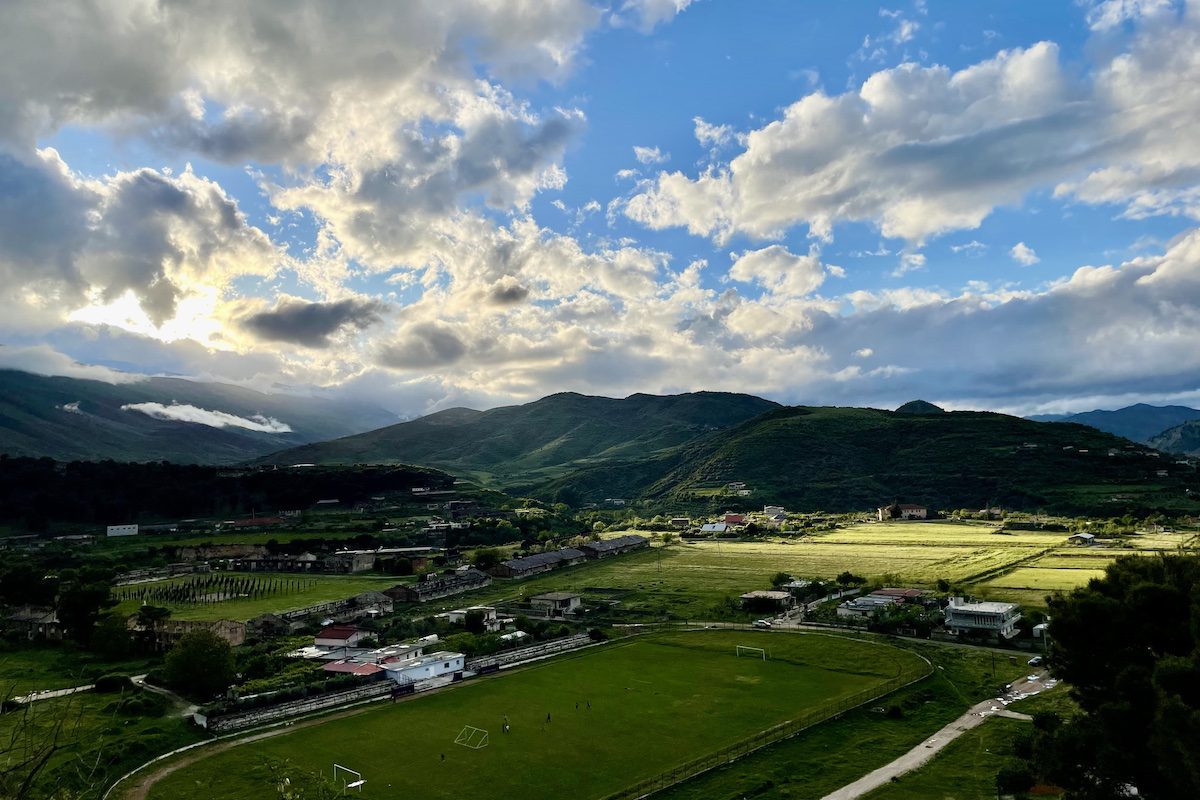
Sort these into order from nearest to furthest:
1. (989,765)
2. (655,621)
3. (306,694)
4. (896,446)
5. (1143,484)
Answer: (989,765)
(306,694)
(655,621)
(1143,484)
(896,446)

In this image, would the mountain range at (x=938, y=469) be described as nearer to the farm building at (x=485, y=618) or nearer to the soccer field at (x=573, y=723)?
the soccer field at (x=573, y=723)

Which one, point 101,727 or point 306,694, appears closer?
point 101,727

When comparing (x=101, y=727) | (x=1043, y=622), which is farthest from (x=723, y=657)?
(x=101, y=727)

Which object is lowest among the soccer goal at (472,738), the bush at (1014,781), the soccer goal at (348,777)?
the soccer goal at (472,738)

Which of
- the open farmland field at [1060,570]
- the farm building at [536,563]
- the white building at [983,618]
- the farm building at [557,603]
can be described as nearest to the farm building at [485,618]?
the farm building at [557,603]

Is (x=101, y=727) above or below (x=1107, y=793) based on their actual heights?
below

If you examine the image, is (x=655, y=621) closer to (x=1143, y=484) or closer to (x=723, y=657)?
(x=723, y=657)

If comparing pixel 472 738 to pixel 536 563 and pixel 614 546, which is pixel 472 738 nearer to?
pixel 536 563
